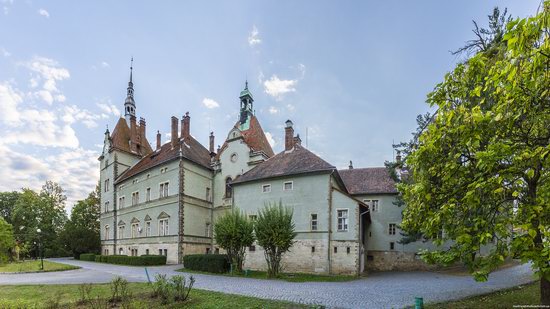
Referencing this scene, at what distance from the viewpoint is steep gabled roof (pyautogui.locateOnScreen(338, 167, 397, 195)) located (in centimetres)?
3110

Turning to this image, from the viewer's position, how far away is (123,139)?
140 ft

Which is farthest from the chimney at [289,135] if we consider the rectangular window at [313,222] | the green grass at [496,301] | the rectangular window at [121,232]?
the rectangular window at [121,232]

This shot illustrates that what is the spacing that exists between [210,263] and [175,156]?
45.0 ft

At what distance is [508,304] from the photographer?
31.9ft

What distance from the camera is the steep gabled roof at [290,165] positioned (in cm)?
2438

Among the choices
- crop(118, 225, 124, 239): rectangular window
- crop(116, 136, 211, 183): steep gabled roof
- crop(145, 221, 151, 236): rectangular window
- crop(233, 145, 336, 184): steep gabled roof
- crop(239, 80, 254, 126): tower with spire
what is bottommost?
crop(118, 225, 124, 239): rectangular window

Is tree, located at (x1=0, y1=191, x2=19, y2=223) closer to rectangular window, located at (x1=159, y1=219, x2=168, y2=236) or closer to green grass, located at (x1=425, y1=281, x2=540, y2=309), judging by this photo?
rectangular window, located at (x1=159, y1=219, x2=168, y2=236)

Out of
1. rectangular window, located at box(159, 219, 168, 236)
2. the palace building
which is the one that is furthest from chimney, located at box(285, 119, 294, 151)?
rectangular window, located at box(159, 219, 168, 236)

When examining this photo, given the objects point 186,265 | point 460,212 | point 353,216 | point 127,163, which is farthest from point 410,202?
point 127,163

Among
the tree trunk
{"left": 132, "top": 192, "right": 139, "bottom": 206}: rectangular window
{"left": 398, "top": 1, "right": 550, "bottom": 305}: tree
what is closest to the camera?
{"left": 398, "top": 1, "right": 550, "bottom": 305}: tree

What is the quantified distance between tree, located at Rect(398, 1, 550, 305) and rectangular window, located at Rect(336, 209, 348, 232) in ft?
50.7

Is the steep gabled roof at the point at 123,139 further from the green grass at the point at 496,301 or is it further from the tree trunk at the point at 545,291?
the tree trunk at the point at 545,291

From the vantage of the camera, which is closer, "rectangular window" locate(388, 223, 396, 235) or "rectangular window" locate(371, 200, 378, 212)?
"rectangular window" locate(388, 223, 396, 235)

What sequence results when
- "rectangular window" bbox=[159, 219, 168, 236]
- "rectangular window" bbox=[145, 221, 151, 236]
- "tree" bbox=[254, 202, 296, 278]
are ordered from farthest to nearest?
"rectangular window" bbox=[145, 221, 151, 236] → "rectangular window" bbox=[159, 219, 168, 236] → "tree" bbox=[254, 202, 296, 278]
